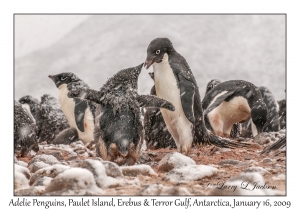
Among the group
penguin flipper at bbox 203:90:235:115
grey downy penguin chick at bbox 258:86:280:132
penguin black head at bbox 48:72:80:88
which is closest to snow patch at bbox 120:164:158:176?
penguin flipper at bbox 203:90:235:115

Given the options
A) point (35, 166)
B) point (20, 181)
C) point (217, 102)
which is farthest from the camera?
point (217, 102)

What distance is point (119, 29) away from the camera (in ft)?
16.8

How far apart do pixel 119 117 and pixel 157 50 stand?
1.08 metres

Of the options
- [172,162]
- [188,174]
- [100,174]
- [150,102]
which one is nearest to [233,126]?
[150,102]

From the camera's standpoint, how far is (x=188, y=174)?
10.3ft

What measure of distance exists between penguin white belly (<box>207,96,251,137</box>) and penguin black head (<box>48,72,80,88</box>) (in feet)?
7.13

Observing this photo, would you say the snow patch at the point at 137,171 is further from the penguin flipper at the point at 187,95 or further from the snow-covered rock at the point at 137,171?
the penguin flipper at the point at 187,95

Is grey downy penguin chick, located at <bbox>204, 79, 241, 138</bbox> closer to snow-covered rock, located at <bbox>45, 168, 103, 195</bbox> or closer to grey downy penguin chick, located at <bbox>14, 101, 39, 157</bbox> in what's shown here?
grey downy penguin chick, located at <bbox>14, 101, 39, 157</bbox>

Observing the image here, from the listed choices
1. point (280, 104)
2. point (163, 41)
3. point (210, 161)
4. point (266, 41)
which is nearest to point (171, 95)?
point (163, 41)

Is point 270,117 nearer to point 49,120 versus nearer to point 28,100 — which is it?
point 49,120

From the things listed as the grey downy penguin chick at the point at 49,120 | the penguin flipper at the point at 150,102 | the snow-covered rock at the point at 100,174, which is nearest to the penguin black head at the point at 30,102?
the grey downy penguin chick at the point at 49,120

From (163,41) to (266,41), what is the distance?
1.43m

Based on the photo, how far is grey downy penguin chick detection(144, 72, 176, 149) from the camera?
5.52 meters
